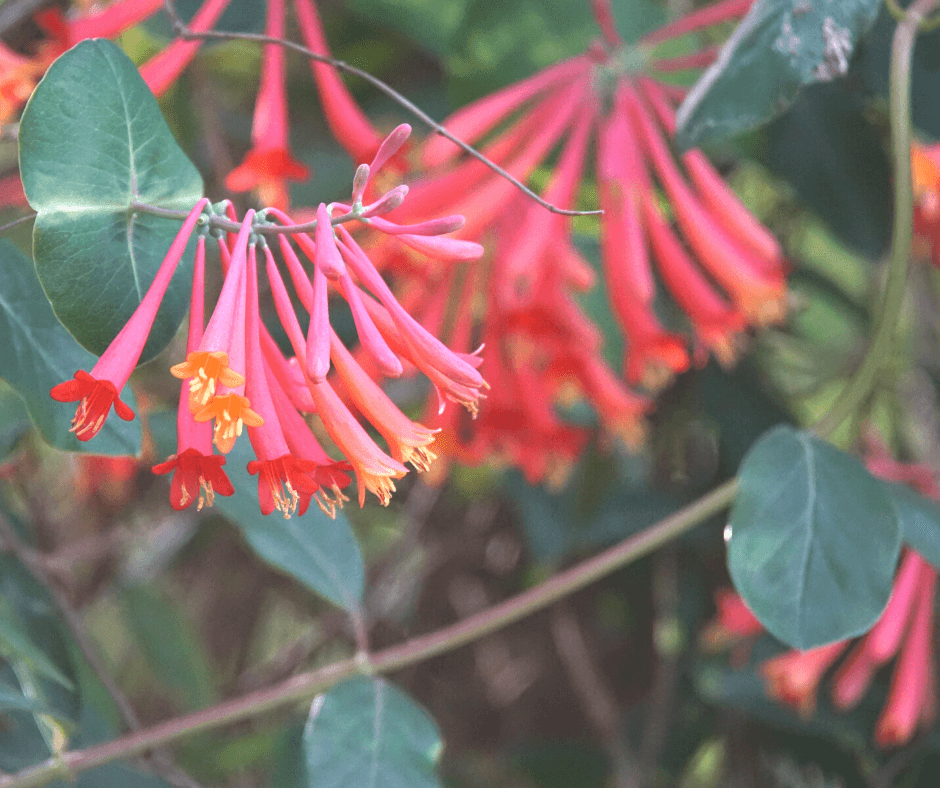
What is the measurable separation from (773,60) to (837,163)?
1.26 feet

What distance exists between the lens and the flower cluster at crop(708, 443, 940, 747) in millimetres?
723

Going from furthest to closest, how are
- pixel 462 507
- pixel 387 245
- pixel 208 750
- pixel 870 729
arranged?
1. pixel 462 507
2. pixel 208 750
3. pixel 870 729
4. pixel 387 245

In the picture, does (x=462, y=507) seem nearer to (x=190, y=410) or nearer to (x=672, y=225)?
(x=672, y=225)

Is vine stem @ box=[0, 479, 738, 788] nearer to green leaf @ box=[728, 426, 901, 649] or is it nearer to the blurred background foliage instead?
green leaf @ box=[728, 426, 901, 649]

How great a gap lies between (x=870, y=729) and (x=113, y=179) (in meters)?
0.82

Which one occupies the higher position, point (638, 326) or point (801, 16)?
point (801, 16)

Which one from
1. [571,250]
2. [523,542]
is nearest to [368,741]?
[571,250]

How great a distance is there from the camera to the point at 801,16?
51 cm

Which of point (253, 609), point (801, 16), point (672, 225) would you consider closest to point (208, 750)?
point (253, 609)

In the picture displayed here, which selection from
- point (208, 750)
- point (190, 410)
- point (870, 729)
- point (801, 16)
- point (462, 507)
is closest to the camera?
point (190, 410)

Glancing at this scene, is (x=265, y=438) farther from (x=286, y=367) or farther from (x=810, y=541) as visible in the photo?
(x=810, y=541)

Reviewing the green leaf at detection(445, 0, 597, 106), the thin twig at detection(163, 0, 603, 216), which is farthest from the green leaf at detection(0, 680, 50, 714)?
the green leaf at detection(445, 0, 597, 106)

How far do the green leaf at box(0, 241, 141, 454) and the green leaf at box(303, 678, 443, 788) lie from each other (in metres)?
0.20

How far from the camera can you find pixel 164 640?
106 centimetres
